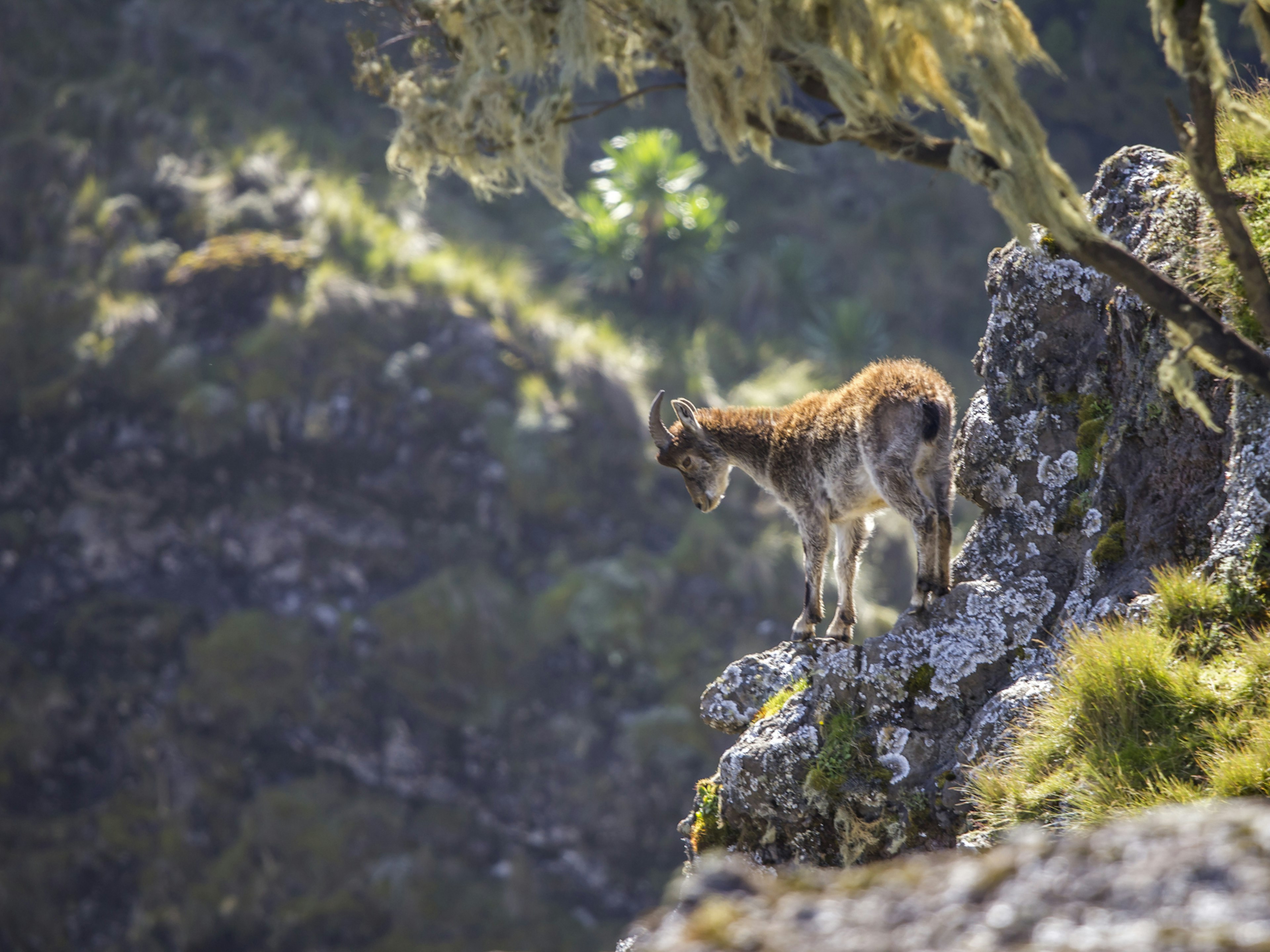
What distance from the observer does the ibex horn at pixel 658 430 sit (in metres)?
8.94

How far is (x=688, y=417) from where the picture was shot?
29.7 ft

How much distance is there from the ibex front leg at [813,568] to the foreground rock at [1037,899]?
5.06 m

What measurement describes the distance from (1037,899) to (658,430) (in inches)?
264

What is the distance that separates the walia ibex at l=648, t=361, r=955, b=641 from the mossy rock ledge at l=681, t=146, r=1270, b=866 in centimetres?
48

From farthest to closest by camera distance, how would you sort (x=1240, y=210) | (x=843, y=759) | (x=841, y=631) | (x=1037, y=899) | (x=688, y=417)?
(x=688, y=417)
(x=841, y=631)
(x=843, y=759)
(x=1240, y=210)
(x=1037, y=899)

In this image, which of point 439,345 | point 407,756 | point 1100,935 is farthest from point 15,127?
point 1100,935

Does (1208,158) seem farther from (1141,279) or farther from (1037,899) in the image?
(1037,899)

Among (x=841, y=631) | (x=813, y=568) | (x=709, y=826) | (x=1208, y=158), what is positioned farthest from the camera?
(x=813, y=568)

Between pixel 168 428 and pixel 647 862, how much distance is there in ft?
56.8

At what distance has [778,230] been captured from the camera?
41781 millimetres

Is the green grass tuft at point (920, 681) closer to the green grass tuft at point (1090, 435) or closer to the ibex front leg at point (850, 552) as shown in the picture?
the ibex front leg at point (850, 552)

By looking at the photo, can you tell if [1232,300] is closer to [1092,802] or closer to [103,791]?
[1092,802]

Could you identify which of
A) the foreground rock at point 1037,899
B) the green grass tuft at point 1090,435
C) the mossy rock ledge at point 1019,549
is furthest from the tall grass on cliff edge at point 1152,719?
the foreground rock at point 1037,899

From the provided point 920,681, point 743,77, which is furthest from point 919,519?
point 743,77
